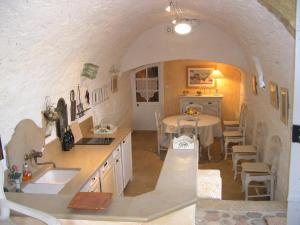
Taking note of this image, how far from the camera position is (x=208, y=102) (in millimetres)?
8203

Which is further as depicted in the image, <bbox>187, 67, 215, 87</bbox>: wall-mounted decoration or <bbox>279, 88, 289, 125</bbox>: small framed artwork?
<bbox>187, 67, 215, 87</bbox>: wall-mounted decoration

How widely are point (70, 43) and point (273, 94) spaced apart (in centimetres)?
278

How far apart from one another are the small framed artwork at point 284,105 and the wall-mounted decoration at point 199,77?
436 centimetres

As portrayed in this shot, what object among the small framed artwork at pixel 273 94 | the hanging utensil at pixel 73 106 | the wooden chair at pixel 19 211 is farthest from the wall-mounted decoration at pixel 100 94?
the wooden chair at pixel 19 211

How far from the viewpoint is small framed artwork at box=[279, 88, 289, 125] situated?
384 centimetres

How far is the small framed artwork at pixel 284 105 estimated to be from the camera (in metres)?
3.84

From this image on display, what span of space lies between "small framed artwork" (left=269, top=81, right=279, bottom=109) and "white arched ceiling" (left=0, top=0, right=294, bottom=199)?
10cm

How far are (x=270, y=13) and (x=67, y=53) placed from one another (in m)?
2.21

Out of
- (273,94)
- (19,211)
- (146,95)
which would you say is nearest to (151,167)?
(273,94)

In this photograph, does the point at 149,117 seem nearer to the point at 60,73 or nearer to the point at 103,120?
the point at 103,120

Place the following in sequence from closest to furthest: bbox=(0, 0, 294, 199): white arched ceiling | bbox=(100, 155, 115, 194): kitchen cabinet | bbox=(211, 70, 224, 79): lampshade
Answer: bbox=(0, 0, 294, 199): white arched ceiling → bbox=(100, 155, 115, 194): kitchen cabinet → bbox=(211, 70, 224, 79): lampshade

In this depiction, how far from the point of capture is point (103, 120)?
5.98 meters

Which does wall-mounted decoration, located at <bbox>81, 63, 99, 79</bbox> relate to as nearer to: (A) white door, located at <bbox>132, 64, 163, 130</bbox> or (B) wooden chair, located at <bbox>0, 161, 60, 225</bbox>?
(B) wooden chair, located at <bbox>0, 161, 60, 225</bbox>

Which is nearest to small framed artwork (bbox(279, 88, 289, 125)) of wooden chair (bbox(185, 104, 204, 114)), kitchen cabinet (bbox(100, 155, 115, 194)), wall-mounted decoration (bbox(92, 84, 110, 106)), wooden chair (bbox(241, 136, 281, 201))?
wooden chair (bbox(241, 136, 281, 201))
